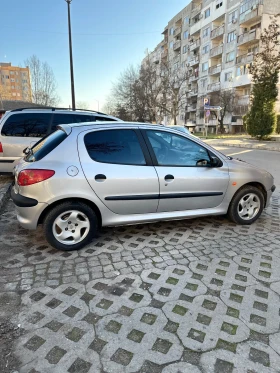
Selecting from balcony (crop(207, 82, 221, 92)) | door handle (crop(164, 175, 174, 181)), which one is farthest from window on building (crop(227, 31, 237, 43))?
door handle (crop(164, 175, 174, 181))

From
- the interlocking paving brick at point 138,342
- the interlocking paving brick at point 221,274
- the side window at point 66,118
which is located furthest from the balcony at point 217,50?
the interlocking paving brick at point 138,342

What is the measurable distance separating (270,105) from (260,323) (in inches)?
838

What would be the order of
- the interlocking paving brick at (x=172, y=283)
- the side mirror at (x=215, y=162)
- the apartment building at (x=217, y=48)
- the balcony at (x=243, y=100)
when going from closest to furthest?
the interlocking paving brick at (x=172, y=283)
the side mirror at (x=215, y=162)
the apartment building at (x=217, y=48)
the balcony at (x=243, y=100)

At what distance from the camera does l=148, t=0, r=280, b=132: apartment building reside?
32269 mm

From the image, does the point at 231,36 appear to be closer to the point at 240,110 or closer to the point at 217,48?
the point at 217,48

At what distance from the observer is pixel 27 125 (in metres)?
5.83

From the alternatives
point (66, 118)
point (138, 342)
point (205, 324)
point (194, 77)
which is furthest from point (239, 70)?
point (138, 342)

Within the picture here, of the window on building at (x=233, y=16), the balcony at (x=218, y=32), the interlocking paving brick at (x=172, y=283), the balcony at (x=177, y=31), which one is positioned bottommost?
the interlocking paving brick at (x=172, y=283)

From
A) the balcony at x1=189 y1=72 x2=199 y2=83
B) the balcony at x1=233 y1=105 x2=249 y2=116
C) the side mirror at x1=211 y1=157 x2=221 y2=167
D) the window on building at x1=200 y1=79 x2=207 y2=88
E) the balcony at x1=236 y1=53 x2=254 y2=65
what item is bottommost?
the side mirror at x1=211 y1=157 x2=221 y2=167

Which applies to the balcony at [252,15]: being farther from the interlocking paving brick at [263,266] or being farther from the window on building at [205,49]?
the interlocking paving brick at [263,266]

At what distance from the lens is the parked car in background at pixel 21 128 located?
5641mm

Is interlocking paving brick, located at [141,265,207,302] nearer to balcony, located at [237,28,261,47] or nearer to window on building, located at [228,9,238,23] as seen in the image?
balcony, located at [237,28,261,47]

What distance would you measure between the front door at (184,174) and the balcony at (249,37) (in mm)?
34206

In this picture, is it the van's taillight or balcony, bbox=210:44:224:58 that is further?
balcony, bbox=210:44:224:58
